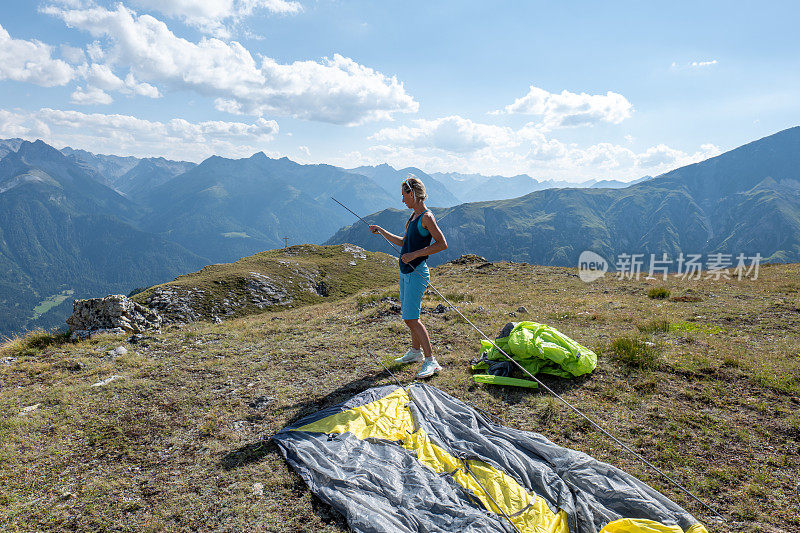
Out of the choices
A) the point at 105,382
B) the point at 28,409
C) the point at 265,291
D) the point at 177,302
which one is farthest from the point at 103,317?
the point at 265,291

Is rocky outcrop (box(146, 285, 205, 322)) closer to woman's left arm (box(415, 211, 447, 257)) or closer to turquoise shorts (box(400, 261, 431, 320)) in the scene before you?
turquoise shorts (box(400, 261, 431, 320))

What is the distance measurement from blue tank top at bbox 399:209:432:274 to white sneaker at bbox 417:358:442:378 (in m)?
2.31

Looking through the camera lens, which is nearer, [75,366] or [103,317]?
[75,366]

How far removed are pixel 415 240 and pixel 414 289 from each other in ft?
3.67

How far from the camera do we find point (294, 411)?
7648 mm

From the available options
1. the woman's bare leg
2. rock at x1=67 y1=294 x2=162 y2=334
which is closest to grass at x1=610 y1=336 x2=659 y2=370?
the woman's bare leg

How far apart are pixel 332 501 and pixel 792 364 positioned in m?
10.4

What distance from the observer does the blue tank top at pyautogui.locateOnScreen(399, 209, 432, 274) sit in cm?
783

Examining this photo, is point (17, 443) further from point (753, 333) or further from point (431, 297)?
point (753, 333)

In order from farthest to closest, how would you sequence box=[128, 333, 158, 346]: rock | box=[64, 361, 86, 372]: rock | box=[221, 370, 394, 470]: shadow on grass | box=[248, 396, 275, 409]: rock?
box=[128, 333, 158, 346]: rock
box=[64, 361, 86, 372]: rock
box=[248, 396, 275, 409]: rock
box=[221, 370, 394, 470]: shadow on grass

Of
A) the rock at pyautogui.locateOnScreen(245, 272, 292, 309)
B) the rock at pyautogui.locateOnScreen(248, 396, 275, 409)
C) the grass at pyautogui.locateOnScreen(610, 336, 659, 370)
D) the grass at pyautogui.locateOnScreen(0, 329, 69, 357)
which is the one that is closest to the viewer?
the rock at pyautogui.locateOnScreen(248, 396, 275, 409)

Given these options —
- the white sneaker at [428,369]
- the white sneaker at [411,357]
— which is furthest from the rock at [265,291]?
the white sneaker at [428,369]

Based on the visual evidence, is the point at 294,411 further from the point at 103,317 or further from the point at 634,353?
the point at 103,317

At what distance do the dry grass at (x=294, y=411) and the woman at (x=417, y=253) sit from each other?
1.00 metres
